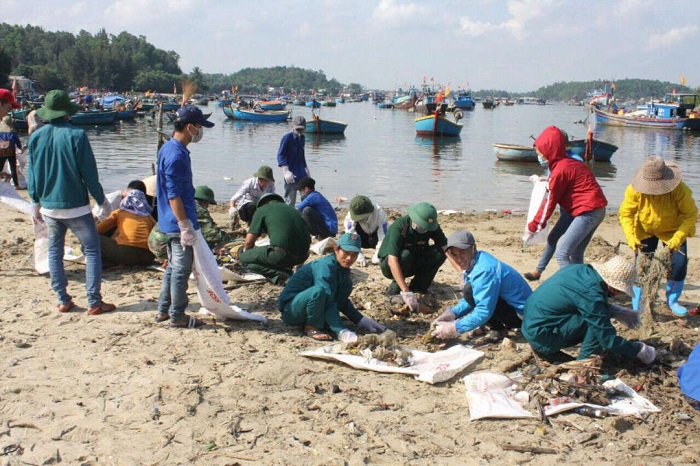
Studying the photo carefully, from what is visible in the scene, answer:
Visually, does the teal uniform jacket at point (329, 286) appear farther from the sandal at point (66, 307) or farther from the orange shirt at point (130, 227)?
the orange shirt at point (130, 227)

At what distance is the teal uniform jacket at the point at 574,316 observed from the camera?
12.8ft

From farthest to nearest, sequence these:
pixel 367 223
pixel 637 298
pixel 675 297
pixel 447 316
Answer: pixel 367 223 < pixel 675 297 < pixel 637 298 < pixel 447 316

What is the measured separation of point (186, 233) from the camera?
15.0 ft

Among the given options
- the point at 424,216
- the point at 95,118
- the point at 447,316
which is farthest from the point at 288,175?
the point at 95,118

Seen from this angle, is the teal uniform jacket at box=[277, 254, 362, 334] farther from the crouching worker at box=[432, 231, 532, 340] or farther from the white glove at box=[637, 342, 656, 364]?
the white glove at box=[637, 342, 656, 364]

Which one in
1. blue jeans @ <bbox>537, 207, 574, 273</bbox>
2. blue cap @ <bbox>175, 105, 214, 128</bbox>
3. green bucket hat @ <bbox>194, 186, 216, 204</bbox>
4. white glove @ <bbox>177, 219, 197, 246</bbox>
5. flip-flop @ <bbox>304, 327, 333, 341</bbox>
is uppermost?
blue cap @ <bbox>175, 105, 214, 128</bbox>

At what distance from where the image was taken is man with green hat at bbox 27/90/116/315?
4785 mm

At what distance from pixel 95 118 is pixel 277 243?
35.1 metres

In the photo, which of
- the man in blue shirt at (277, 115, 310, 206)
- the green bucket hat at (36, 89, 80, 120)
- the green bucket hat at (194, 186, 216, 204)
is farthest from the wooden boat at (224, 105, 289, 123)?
the green bucket hat at (36, 89, 80, 120)

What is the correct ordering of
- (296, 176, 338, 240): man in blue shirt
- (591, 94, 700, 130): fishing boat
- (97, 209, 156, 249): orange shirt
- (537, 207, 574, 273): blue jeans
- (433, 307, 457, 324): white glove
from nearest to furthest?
(433, 307, 457, 324): white glove
(537, 207, 574, 273): blue jeans
(97, 209, 156, 249): orange shirt
(296, 176, 338, 240): man in blue shirt
(591, 94, 700, 130): fishing boat

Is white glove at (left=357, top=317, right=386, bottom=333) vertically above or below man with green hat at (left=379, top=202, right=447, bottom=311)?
below

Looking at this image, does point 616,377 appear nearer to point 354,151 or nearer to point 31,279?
point 31,279

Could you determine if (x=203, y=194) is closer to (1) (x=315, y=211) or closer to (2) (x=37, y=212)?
(1) (x=315, y=211)

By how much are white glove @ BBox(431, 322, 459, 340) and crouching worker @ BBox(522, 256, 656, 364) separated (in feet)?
1.77
